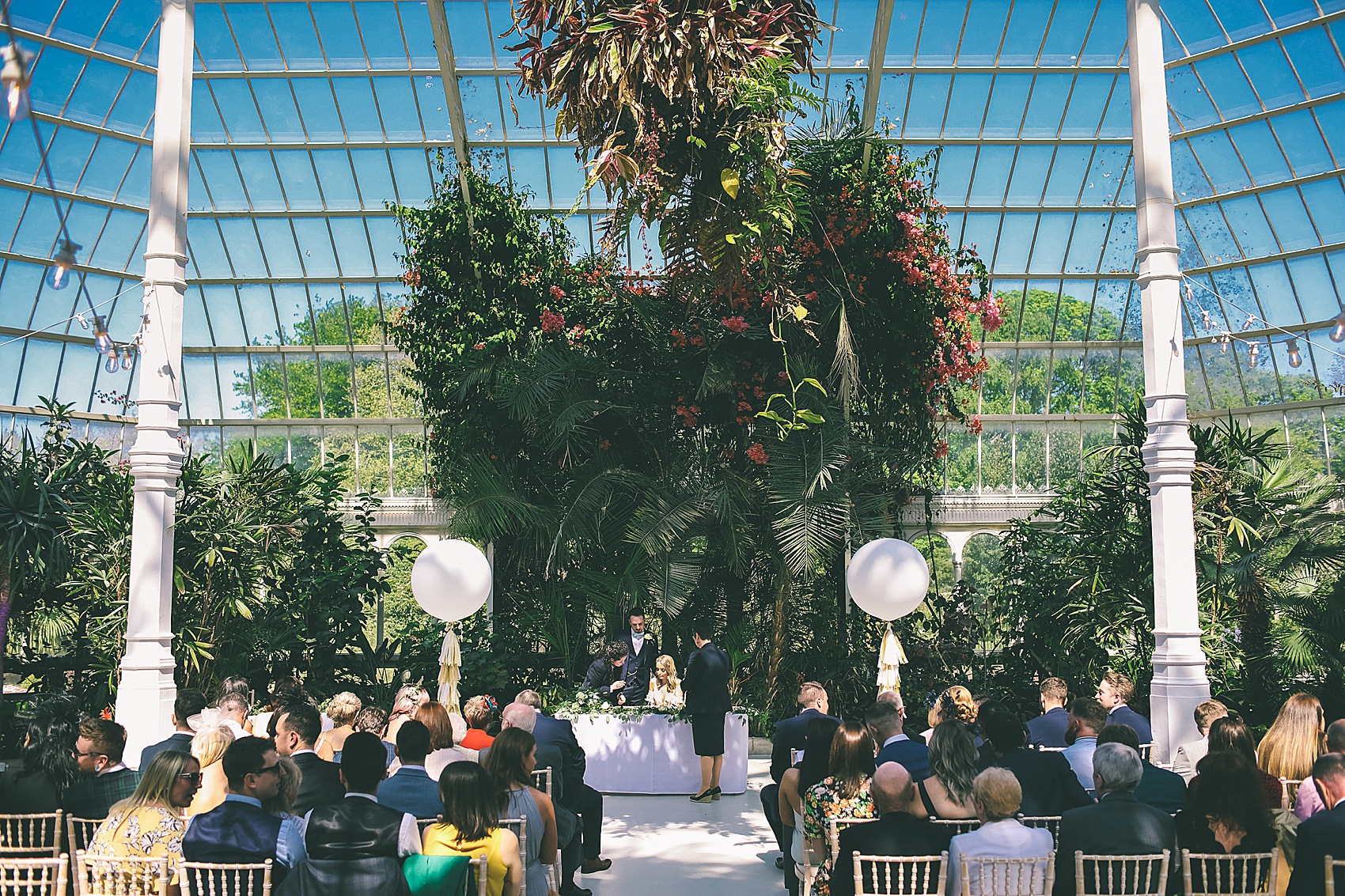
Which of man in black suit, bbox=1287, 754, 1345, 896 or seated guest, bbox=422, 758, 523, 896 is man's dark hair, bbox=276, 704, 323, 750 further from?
man in black suit, bbox=1287, 754, 1345, 896

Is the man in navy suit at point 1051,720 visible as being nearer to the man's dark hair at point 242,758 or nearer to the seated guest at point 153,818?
the man's dark hair at point 242,758

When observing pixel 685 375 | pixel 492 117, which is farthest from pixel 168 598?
pixel 492 117

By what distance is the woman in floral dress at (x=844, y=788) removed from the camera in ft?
14.2

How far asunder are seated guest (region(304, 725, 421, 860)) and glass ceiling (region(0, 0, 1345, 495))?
1096cm

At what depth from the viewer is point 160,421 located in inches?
280

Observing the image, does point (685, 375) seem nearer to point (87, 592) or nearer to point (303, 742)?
point (87, 592)

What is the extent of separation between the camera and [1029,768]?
4570mm

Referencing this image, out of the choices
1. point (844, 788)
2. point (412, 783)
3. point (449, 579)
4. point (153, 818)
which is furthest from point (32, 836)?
point (449, 579)

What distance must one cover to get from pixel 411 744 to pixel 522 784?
451mm

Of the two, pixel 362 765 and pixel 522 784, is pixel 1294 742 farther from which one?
pixel 362 765

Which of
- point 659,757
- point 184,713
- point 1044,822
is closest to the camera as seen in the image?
point 1044,822

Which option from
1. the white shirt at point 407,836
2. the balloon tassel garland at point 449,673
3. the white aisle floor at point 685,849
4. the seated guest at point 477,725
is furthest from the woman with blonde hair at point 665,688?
the white shirt at point 407,836

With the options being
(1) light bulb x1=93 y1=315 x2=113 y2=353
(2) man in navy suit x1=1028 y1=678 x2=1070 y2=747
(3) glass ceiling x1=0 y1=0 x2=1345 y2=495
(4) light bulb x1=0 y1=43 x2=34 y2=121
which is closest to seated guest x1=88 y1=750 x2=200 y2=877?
(4) light bulb x1=0 y1=43 x2=34 y2=121

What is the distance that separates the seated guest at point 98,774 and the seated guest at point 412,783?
99cm
